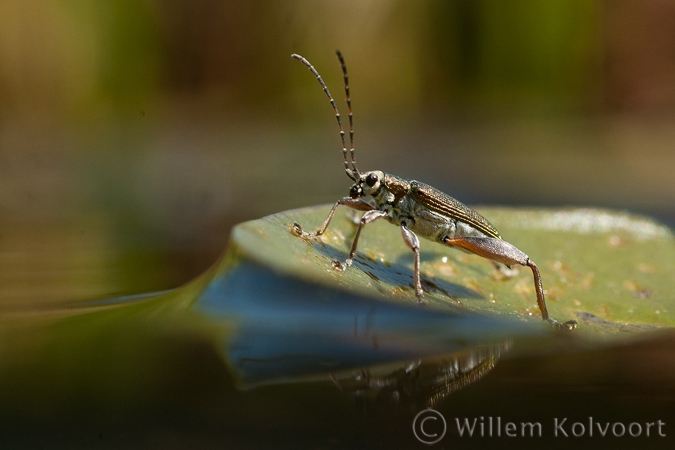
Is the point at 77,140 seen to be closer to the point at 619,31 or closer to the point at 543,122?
the point at 543,122

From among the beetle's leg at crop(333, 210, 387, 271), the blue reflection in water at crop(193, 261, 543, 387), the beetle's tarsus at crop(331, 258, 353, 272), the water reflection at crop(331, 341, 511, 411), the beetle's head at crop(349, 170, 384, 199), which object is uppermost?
the beetle's head at crop(349, 170, 384, 199)

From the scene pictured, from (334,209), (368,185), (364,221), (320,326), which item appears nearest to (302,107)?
(368,185)

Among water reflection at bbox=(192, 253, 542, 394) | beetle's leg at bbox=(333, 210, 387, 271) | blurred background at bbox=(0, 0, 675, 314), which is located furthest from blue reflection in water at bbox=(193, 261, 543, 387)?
blurred background at bbox=(0, 0, 675, 314)

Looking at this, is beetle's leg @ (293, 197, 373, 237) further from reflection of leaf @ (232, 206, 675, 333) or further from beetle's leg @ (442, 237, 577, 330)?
beetle's leg @ (442, 237, 577, 330)

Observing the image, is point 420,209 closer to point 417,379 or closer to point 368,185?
point 368,185

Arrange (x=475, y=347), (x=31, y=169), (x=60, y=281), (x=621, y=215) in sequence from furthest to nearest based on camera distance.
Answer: (x=31, y=169), (x=621, y=215), (x=60, y=281), (x=475, y=347)

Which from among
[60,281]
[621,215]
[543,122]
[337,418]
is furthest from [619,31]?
[337,418]

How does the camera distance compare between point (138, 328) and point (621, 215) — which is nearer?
point (138, 328)

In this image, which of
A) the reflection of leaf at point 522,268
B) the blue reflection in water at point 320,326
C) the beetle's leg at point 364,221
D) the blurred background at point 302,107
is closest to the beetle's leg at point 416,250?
the reflection of leaf at point 522,268
